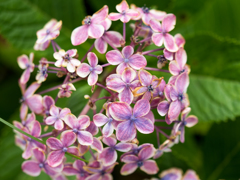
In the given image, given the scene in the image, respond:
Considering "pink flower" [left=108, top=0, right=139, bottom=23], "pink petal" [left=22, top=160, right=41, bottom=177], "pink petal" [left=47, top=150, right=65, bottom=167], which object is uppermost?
"pink flower" [left=108, top=0, right=139, bottom=23]

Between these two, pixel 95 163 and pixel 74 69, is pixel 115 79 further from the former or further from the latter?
pixel 95 163

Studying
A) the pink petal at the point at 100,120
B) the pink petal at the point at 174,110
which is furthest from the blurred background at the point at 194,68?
the pink petal at the point at 174,110

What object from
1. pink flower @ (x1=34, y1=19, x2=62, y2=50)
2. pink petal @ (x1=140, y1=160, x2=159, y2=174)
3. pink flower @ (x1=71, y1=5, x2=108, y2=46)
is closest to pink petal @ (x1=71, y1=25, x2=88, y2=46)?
pink flower @ (x1=71, y1=5, x2=108, y2=46)

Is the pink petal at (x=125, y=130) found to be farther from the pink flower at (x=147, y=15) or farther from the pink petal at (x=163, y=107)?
the pink flower at (x=147, y=15)

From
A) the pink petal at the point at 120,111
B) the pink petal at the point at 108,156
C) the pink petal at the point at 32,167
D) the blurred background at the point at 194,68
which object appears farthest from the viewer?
the blurred background at the point at 194,68

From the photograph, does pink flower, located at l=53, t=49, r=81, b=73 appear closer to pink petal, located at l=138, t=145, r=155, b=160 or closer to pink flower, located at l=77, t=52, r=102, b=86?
pink flower, located at l=77, t=52, r=102, b=86

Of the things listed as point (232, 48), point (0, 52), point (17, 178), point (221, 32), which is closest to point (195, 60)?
point (232, 48)
